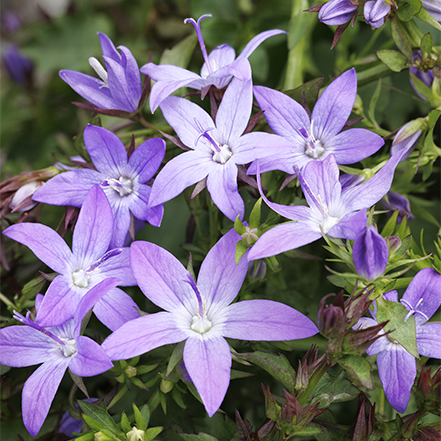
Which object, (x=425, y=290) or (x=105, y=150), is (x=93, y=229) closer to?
(x=105, y=150)

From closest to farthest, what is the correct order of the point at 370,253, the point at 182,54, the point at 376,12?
the point at 370,253
the point at 376,12
the point at 182,54

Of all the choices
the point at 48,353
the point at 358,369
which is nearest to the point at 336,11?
the point at 358,369

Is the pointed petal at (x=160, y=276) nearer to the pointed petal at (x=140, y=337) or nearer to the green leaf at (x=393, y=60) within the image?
the pointed petal at (x=140, y=337)

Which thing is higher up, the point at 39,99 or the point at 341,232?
the point at 341,232

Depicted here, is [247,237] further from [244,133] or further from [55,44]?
[55,44]

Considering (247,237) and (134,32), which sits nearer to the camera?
(247,237)

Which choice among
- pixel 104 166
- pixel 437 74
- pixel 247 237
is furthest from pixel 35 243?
pixel 437 74

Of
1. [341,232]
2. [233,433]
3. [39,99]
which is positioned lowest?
[233,433]
